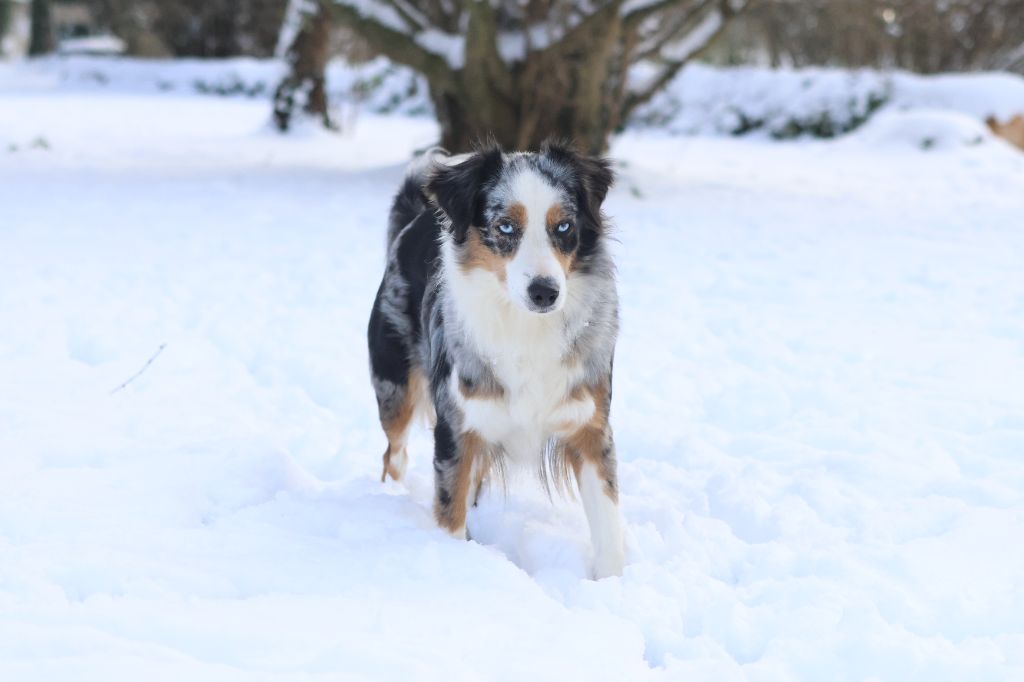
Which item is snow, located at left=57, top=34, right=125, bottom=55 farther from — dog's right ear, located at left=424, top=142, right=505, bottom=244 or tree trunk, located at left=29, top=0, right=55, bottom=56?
dog's right ear, located at left=424, top=142, right=505, bottom=244

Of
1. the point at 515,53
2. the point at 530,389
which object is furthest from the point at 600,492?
the point at 515,53

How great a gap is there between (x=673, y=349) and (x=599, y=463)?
97.4 inches

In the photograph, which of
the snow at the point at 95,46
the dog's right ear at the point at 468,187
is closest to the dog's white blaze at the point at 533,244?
the dog's right ear at the point at 468,187

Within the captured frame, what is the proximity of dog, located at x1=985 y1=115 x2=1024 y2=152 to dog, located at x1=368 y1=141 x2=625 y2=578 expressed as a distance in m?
14.1

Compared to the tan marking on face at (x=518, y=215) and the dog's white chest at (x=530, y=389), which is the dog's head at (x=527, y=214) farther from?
the dog's white chest at (x=530, y=389)

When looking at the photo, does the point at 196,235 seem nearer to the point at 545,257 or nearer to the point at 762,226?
the point at 762,226

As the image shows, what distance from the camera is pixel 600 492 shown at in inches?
128

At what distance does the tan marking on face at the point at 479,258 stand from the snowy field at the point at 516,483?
0.89 m

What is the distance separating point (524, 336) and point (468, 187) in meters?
0.52

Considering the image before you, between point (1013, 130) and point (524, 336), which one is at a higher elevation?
point (1013, 130)

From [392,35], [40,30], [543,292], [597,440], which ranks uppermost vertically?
[40,30]

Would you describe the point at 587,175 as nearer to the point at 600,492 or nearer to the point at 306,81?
the point at 600,492

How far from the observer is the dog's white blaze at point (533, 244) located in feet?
9.54

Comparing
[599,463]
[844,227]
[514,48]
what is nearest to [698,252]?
[844,227]
